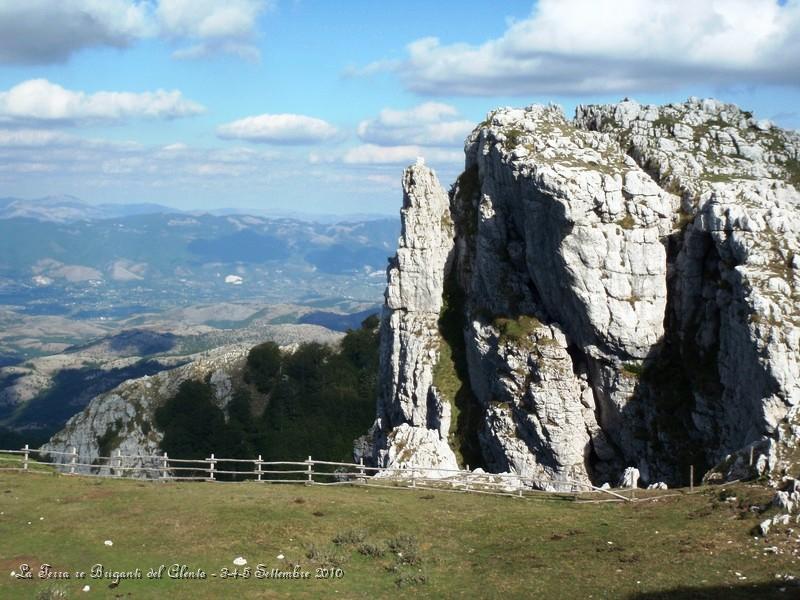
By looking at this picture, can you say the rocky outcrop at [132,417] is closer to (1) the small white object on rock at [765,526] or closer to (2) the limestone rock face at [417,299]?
(2) the limestone rock face at [417,299]

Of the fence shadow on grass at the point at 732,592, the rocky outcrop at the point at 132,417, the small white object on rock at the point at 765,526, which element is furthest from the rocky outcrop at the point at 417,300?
the rocky outcrop at the point at 132,417

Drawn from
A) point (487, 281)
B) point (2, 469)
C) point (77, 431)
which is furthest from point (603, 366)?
point (77, 431)

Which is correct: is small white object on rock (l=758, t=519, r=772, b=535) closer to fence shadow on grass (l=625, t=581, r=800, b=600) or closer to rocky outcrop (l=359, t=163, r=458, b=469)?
fence shadow on grass (l=625, t=581, r=800, b=600)

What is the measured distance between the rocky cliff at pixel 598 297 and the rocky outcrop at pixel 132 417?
202ft

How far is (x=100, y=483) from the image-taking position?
4953 cm

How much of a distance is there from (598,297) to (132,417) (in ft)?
333

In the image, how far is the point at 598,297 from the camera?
229 feet

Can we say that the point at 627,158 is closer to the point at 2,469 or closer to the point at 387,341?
the point at 387,341

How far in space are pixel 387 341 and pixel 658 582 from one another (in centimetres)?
6485

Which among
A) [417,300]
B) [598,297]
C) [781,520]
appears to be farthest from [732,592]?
[417,300]

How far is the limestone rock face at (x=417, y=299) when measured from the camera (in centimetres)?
8788

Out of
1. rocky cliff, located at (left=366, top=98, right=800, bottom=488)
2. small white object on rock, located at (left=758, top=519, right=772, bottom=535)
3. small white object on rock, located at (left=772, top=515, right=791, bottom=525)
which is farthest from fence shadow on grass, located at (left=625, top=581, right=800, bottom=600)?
rocky cliff, located at (left=366, top=98, right=800, bottom=488)

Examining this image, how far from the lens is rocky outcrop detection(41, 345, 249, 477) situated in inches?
5344

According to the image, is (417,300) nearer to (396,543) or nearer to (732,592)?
(396,543)
